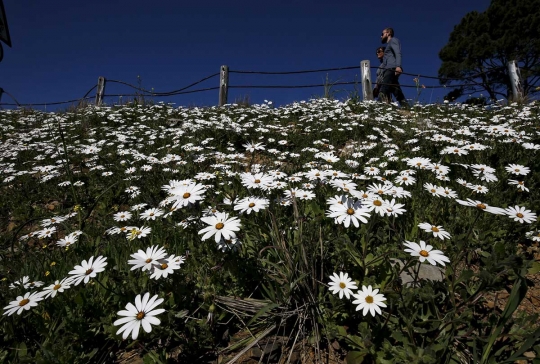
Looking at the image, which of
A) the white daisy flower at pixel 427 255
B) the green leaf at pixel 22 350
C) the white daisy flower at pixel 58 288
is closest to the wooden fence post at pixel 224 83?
the white daisy flower at pixel 58 288

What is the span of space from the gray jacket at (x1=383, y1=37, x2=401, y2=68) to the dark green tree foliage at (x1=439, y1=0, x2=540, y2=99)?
1234cm

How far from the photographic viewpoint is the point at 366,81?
1059 cm

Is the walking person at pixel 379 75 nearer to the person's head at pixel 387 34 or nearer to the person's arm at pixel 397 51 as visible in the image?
the person's arm at pixel 397 51

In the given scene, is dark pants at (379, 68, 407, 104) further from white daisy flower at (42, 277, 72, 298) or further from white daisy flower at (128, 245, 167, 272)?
white daisy flower at (42, 277, 72, 298)

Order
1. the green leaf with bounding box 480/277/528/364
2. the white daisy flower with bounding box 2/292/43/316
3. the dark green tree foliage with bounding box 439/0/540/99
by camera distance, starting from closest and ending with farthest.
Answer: the green leaf with bounding box 480/277/528/364, the white daisy flower with bounding box 2/292/43/316, the dark green tree foliage with bounding box 439/0/540/99

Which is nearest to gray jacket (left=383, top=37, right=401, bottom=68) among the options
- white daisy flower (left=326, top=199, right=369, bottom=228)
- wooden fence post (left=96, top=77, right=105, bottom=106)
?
white daisy flower (left=326, top=199, right=369, bottom=228)

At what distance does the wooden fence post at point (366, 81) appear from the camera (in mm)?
10531

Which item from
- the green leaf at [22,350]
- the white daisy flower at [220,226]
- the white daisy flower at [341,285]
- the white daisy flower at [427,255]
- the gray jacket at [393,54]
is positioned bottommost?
the green leaf at [22,350]

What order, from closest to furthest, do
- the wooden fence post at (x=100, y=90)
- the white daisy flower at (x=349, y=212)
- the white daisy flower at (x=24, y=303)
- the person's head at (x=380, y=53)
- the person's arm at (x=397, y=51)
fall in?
1. the white daisy flower at (x=24, y=303)
2. the white daisy flower at (x=349, y=212)
3. the person's arm at (x=397, y=51)
4. the person's head at (x=380, y=53)
5. the wooden fence post at (x=100, y=90)

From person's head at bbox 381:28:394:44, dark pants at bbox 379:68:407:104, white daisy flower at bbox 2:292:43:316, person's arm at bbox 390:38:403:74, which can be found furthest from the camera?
person's head at bbox 381:28:394:44

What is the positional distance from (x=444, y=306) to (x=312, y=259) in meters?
0.76

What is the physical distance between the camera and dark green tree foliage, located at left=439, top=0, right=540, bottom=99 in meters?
19.5

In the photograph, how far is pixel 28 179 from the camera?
496cm

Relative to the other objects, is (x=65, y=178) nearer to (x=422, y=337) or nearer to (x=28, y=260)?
(x=28, y=260)
